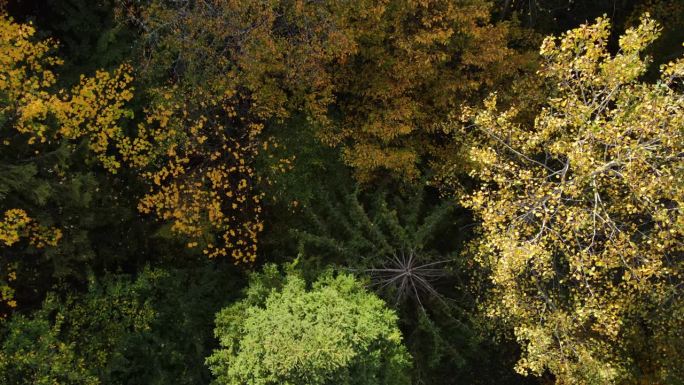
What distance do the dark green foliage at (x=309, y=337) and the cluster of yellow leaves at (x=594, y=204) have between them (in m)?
2.75

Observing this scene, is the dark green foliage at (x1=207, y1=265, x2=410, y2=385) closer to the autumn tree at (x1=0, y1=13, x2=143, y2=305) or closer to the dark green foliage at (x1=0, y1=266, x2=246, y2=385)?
the dark green foliage at (x1=0, y1=266, x2=246, y2=385)

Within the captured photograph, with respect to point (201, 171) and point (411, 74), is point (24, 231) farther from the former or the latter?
point (411, 74)

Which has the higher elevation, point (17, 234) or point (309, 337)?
point (17, 234)

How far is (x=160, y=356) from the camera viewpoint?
44.2ft

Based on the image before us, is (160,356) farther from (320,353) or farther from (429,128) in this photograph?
(429,128)

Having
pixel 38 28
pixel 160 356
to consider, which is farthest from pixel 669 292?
pixel 38 28

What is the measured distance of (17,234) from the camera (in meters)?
11.7

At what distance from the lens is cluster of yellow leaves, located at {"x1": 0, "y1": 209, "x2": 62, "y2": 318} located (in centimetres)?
1141

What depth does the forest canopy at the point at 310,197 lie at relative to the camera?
11.3 meters

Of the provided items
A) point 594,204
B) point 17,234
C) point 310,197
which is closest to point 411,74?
point 310,197

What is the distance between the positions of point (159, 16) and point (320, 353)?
841 centimetres

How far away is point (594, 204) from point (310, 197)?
6.89m

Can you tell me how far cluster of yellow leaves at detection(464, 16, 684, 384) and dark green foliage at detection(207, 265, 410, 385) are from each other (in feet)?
9.02

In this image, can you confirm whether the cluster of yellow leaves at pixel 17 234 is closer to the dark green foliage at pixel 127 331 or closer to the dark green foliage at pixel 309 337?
the dark green foliage at pixel 127 331
